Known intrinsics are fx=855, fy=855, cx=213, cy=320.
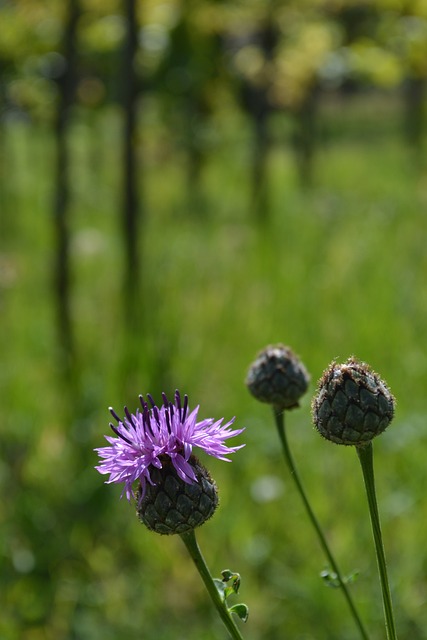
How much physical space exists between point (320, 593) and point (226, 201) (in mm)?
8756

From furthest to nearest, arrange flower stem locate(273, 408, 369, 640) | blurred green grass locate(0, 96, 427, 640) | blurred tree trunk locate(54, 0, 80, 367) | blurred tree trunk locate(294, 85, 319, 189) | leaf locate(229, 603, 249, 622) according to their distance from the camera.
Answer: blurred tree trunk locate(294, 85, 319, 189), blurred tree trunk locate(54, 0, 80, 367), blurred green grass locate(0, 96, 427, 640), flower stem locate(273, 408, 369, 640), leaf locate(229, 603, 249, 622)

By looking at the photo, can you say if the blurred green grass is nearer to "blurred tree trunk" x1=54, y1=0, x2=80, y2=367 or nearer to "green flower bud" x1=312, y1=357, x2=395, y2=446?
"blurred tree trunk" x1=54, y1=0, x2=80, y2=367

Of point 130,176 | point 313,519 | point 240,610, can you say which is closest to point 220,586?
point 240,610

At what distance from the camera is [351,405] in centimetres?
112

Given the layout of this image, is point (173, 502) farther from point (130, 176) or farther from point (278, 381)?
point (130, 176)

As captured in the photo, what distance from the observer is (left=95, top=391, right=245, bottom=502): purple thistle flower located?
3.67 ft

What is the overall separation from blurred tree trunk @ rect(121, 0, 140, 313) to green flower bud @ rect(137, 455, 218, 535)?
3370 millimetres

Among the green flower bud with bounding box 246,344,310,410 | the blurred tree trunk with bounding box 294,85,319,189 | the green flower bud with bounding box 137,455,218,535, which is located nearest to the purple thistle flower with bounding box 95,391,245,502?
the green flower bud with bounding box 137,455,218,535

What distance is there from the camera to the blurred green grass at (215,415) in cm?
279

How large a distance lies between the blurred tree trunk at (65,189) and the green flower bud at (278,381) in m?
2.91

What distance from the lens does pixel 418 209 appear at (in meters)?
8.98

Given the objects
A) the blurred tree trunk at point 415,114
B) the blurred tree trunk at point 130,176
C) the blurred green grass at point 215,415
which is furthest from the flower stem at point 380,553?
the blurred tree trunk at point 415,114

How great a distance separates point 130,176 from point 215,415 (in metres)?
1.49

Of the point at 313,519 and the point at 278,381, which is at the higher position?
the point at 278,381
